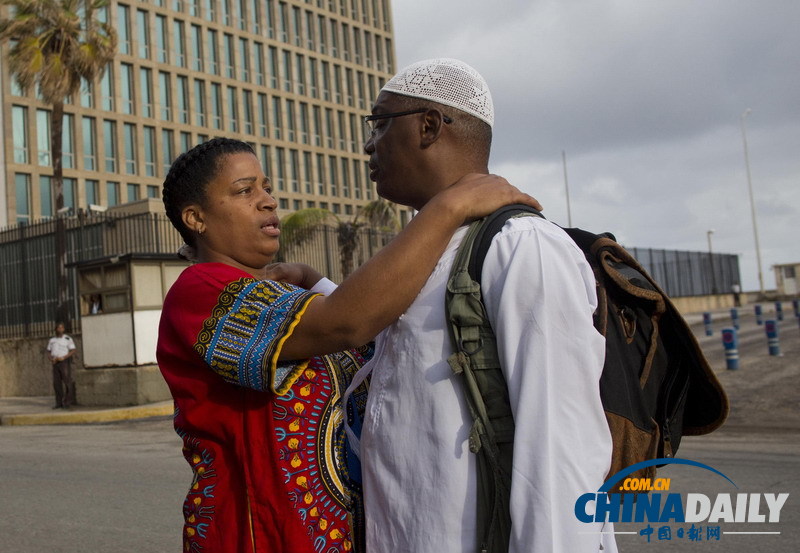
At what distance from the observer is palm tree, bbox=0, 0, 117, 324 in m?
18.1

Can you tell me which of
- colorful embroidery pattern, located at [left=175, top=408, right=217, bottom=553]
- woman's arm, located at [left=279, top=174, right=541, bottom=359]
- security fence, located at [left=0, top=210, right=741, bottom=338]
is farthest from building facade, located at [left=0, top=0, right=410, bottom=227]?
woman's arm, located at [left=279, top=174, right=541, bottom=359]

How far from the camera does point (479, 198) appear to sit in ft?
5.76

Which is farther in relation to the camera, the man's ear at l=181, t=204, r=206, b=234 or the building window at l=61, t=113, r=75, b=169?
the building window at l=61, t=113, r=75, b=169

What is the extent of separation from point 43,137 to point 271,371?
45802 mm

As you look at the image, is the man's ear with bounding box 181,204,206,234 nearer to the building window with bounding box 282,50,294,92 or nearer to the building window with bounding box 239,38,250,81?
the building window with bounding box 239,38,250,81

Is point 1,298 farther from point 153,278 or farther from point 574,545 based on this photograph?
point 574,545

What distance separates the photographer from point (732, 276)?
49906 millimetres

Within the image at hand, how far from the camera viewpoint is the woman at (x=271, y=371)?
174 centimetres

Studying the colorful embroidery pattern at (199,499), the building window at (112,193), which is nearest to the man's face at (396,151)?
the colorful embroidery pattern at (199,499)

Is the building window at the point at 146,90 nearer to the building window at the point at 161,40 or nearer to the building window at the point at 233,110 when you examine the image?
the building window at the point at 161,40

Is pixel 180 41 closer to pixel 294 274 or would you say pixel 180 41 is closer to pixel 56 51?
pixel 56 51

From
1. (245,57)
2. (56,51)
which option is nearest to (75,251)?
(56,51)

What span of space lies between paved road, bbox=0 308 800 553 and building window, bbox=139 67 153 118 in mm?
38185

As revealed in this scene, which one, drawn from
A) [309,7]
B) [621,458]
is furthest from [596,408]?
[309,7]
